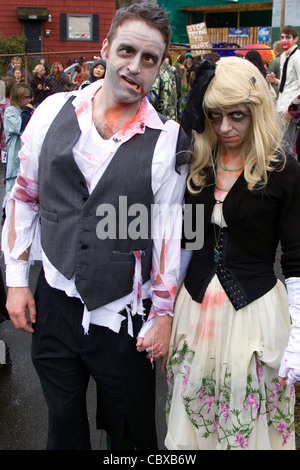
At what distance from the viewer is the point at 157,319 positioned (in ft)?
6.68

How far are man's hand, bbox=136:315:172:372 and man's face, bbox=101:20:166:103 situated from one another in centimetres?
83

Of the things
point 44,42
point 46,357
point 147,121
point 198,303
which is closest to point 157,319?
point 198,303

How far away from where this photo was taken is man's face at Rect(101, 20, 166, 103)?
1.90m

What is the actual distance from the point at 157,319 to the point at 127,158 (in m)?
0.61

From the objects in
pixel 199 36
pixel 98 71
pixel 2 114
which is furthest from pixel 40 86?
pixel 98 71

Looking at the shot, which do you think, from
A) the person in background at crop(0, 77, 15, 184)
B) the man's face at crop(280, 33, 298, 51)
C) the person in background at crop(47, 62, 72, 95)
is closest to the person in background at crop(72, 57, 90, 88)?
the person in background at crop(47, 62, 72, 95)

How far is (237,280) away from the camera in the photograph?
204 cm

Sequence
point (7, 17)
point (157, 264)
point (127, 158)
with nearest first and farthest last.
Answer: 1. point (127, 158)
2. point (157, 264)
3. point (7, 17)

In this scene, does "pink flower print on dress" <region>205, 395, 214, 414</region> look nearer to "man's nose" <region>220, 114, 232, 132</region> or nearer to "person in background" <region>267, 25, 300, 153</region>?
"man's nose" <region>220, 114, 232, 132</region>

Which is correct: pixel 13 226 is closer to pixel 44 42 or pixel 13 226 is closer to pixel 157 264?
pixel 157 264

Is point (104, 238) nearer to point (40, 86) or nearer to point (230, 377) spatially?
point (230, 377)

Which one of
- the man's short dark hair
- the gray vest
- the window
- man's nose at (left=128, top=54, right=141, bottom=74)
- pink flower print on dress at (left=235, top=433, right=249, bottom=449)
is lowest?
pink flower print on dress at (left=235, top=433, right=249, bottom=449)

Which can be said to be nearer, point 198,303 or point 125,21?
point 125,21

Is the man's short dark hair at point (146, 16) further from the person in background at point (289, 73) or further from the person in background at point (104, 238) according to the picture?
the person in background at point (289, 73)
